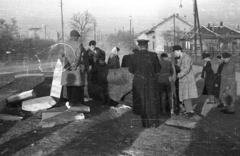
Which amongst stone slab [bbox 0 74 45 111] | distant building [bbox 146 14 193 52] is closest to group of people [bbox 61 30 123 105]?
stone slab [bbox 0 74 45 111]

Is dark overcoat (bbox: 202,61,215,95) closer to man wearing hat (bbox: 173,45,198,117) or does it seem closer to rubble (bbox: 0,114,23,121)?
man wearing hat (bbox: 173,45,198,117)

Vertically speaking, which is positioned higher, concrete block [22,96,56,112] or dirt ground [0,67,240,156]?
concrete block [22,96,56,112]

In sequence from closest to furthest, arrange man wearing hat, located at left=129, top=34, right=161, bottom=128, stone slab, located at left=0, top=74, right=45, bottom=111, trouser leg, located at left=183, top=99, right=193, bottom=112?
man wearing hat, located at left=129, top=34, right=161, bottom=128
trouser leg, located at left=183, top=99, right=193, bottom=112
stone slab, located at left=0, top=74, right=45, bottom=111

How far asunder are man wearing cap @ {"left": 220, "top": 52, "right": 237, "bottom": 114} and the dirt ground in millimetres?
307

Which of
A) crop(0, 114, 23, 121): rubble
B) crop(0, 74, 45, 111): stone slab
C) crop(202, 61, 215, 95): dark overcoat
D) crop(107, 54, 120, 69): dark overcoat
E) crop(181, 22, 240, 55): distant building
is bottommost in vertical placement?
crop(0, 114, 23, 121): rubble

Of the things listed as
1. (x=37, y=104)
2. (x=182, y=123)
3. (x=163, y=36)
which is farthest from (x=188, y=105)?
(x=163, y=36)

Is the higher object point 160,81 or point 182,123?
point 160,81

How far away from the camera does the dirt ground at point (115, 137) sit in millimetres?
3586

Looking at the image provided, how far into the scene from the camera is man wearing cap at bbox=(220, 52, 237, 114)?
5.82 m

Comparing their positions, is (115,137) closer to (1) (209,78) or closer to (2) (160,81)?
(2) (160,81)

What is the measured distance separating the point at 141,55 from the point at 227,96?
2.61 m

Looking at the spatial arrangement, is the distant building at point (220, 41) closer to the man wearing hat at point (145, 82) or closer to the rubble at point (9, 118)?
the man wearing hat at point (145, 82)

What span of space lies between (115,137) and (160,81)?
6.56ft

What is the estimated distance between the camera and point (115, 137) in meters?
4.25
